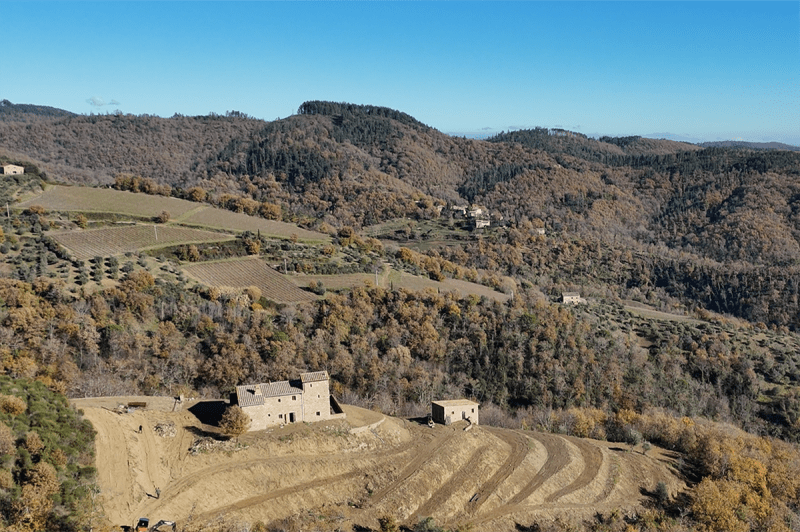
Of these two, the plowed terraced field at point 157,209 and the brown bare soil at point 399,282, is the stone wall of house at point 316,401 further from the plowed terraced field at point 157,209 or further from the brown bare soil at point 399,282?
the plowed terraced field at point 157,209

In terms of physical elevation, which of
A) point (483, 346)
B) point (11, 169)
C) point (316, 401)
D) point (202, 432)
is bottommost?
point (483, 346)

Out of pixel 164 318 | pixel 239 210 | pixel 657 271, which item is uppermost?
pixel 239 210

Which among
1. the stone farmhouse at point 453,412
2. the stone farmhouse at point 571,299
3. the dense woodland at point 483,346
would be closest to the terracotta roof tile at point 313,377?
the stone farmhouse at point 453,412

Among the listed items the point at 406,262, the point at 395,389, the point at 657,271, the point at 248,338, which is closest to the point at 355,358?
the point at 395,389

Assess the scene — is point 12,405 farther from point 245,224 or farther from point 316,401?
point 245,224

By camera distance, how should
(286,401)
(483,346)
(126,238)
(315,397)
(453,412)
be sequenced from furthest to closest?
(126,238) → (483,346) → (453,412) → (315,397) → (286,401)

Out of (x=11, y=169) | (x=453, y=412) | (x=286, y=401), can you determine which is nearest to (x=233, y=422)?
(x=286, y=401)

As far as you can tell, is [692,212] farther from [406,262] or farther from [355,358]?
[355,358]
